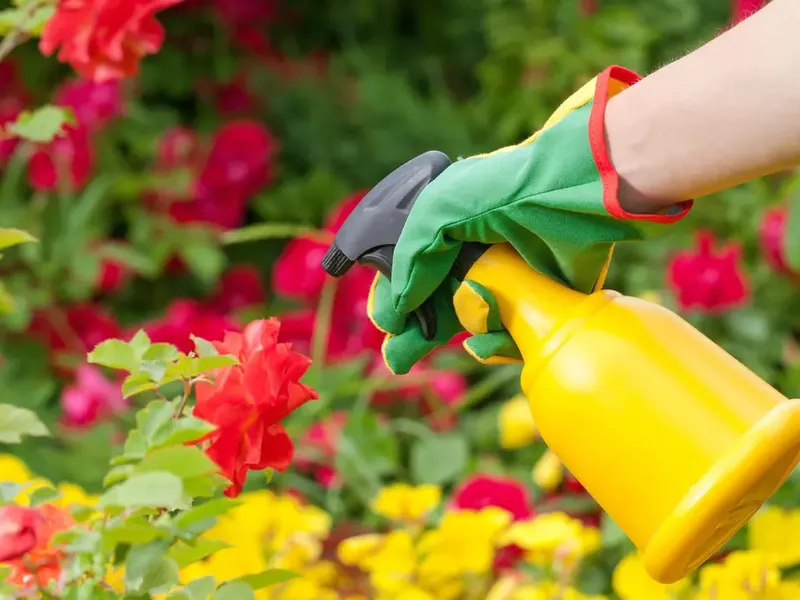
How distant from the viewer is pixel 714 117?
0.47 m

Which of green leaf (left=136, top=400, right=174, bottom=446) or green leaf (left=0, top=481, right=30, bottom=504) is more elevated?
green leaf (left=136, top=400, right=174, bottom=446)

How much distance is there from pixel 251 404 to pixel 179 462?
99 millimetres

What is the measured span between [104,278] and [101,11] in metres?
0.78

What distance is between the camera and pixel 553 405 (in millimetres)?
558

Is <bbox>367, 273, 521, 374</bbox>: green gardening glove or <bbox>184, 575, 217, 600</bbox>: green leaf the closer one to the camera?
<bbox>184, 575, 217, 600</bbox>: green leaf

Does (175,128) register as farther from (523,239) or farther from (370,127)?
(523,239)

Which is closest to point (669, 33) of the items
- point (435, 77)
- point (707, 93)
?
point (435, 77)

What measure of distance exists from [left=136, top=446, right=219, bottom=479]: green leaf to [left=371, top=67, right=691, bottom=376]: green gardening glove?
0.71 feet

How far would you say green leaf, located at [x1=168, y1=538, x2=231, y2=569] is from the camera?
0.52 m

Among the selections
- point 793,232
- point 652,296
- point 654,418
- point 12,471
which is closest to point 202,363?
point 654,418

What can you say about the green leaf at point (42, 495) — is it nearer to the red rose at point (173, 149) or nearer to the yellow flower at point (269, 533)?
the yellow flower at point (269, 533)

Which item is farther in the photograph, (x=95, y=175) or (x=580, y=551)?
(x=95, y=175)

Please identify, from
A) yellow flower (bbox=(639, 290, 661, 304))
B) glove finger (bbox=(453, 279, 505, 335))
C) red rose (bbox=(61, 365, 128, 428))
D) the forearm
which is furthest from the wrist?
red rose (bbox=(61, 365, 128, 428))

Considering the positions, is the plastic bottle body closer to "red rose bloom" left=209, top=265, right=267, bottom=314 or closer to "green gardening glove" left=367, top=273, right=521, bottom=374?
"green gardening glove" left=367, top=273, right=521, bottom=374
